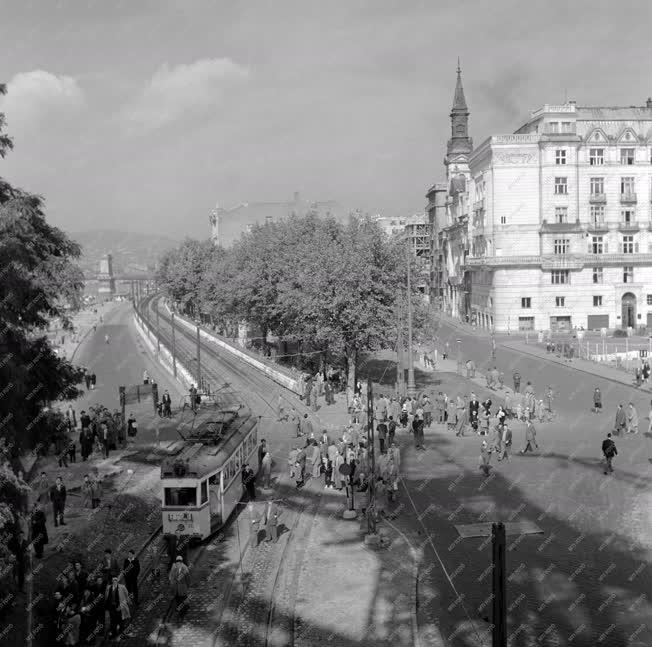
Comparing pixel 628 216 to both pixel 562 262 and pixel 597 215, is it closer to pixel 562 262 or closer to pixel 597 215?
pixel 597 215

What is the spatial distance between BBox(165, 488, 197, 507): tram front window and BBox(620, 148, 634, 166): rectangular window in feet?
216

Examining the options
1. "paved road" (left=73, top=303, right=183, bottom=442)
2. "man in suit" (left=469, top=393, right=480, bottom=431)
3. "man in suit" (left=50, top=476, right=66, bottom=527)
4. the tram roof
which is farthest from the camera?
"paved road" (left=73, top=303, right=183, bottom=442)

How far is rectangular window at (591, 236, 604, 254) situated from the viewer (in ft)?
245

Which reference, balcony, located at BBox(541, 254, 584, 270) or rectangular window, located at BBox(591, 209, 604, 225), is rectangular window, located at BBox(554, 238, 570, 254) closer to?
balcony, located at BBox(541, 254, 584, 270)

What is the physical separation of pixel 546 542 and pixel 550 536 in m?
0.44

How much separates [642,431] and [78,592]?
79.3 feet

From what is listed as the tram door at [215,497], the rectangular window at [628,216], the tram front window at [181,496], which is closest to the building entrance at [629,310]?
the rectangular window at [628,216]

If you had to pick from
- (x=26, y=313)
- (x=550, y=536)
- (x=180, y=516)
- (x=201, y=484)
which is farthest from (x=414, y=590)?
(x=26, y=313)

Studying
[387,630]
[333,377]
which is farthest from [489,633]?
[333,377]

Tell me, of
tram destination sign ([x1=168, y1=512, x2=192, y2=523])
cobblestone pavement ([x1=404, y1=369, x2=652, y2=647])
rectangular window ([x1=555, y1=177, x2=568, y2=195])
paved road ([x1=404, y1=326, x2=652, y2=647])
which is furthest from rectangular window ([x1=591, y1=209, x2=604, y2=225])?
tram destination sign ([x1=168, y1=512, x2=192, y2=523])

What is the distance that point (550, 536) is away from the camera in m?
19.5

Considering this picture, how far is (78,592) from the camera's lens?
49.8 ft

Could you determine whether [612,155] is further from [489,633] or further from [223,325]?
[489,633]

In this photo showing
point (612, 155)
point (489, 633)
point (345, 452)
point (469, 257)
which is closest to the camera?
point (489, 633)
